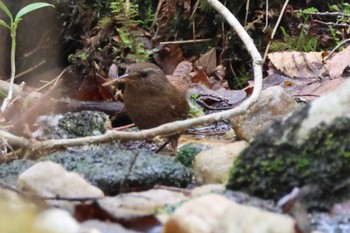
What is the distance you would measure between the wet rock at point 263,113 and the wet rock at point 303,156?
138 cm

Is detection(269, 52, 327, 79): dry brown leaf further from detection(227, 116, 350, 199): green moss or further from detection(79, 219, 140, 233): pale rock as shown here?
detection(79, 219, 140, 233): pale rock

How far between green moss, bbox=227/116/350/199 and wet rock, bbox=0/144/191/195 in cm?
43

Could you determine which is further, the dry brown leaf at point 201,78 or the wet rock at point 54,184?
the dry brown leaf at point 201,78

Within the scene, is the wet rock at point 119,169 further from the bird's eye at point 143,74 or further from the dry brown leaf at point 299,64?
the dry brown leaf at point 299,64

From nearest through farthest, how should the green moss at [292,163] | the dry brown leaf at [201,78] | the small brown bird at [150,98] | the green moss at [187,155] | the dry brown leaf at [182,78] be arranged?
the green moss at [292,163] → the green moss at [187,155] → the small brown bird at [150,98] → the dry brown leaf at [182,78] → the dry brown leaf at [201,78]

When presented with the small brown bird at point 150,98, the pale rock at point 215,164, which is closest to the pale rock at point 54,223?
the pale rock at point 215,164

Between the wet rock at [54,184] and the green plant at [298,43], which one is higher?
the wet rock at [54,184]

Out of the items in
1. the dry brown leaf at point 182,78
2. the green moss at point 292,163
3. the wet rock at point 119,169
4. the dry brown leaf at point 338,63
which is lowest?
the dry brown leaf at point 338,63

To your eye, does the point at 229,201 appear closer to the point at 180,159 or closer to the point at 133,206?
the point at 133,206

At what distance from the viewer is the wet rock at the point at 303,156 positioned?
2422 mm

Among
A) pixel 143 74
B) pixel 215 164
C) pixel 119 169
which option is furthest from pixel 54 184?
pixel 143 74

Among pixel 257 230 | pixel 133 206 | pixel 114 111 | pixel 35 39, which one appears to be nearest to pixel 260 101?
pixel 114 111

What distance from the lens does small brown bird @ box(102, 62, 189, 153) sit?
4512 mm

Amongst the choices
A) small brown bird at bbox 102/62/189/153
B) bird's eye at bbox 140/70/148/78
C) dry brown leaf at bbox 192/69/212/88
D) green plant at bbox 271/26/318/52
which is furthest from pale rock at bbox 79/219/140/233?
green plant at bbox 271/26/318/52
